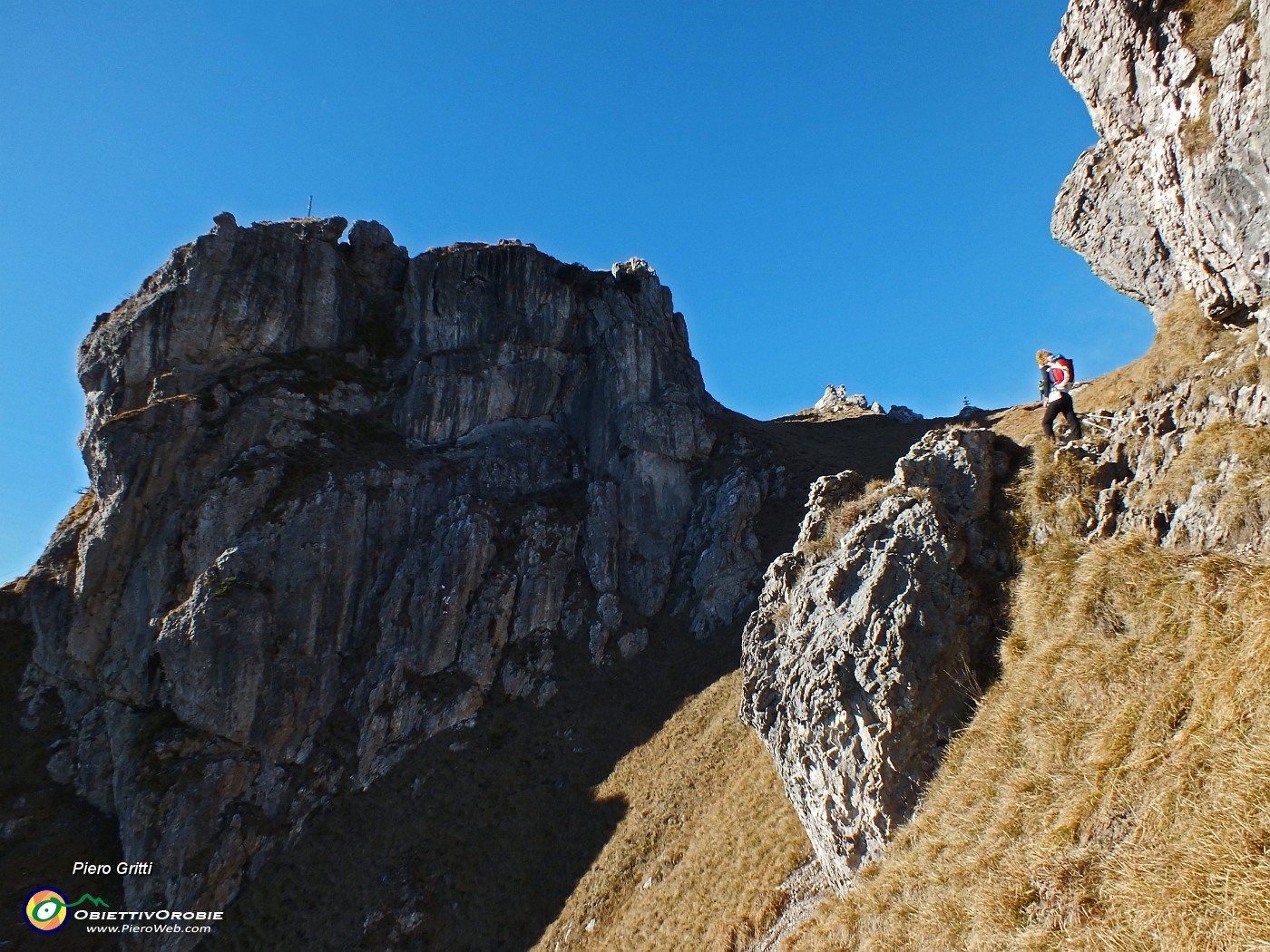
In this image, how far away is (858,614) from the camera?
41.6 ft

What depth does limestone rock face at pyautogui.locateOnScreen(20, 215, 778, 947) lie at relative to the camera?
105ft

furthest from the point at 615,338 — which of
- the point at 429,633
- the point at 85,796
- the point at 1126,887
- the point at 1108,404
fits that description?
the point at 1126,887

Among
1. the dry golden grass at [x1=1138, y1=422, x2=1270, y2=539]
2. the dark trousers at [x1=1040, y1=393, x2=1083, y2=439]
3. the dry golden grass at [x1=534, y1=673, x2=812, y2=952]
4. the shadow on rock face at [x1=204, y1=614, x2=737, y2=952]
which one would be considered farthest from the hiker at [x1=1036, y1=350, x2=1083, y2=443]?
the shadow on rock face at [x1=204, y1=614, x2=737, y2=952]

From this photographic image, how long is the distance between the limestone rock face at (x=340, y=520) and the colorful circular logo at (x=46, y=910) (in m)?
3.11

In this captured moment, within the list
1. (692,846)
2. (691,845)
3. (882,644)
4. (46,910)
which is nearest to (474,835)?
(691,845)

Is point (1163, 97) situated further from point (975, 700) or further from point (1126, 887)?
point (1126, 887)

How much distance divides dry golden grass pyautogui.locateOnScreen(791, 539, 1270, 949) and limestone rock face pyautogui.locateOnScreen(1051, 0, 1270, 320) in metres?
5.46

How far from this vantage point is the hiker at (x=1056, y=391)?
1373 cm

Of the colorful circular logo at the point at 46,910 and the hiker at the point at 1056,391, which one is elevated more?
the hiker at the point at 1056,391

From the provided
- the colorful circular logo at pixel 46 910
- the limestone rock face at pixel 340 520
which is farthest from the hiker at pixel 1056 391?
the colorful circular logo at pixel 46 910

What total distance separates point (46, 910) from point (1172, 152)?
45.8 meters

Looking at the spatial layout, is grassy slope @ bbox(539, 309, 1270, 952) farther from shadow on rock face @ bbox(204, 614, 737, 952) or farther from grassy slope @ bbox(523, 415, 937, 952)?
shadow on rock face @ bbox(204, 614, 737, 952)

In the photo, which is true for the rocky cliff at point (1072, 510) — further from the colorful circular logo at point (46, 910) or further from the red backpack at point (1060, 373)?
the colorful circular logo at point (46, 910)

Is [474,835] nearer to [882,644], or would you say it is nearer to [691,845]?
[691,845]
